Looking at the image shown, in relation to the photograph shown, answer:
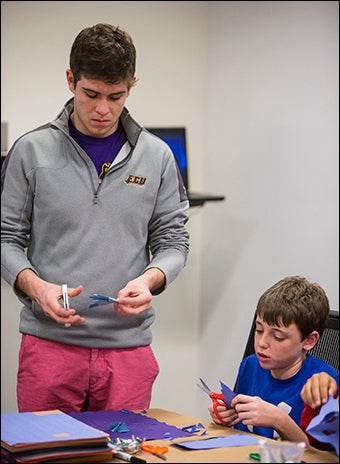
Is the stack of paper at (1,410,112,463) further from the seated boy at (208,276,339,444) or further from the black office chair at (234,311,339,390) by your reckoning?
the black office chair at (234,311,339,390)

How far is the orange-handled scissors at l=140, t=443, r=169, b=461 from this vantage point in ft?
5.59

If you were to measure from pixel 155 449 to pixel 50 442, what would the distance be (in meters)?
0.26

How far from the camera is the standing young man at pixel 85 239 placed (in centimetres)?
218

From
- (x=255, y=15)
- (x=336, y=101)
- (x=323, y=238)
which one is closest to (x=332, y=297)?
(x=323, y=238)

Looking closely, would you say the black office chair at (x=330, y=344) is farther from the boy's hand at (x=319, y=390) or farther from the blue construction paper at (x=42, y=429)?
the blue construction paper at (x=42, y=429)

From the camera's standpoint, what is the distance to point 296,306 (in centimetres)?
218

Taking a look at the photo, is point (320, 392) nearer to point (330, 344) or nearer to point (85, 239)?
point (330, 344)

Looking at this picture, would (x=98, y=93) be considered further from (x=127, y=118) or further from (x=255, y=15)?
(x=255, y=15)

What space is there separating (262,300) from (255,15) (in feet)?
7.47

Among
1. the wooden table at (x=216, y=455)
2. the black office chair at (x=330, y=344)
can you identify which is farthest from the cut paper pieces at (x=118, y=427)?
the black office chair at (x=330, y=344)

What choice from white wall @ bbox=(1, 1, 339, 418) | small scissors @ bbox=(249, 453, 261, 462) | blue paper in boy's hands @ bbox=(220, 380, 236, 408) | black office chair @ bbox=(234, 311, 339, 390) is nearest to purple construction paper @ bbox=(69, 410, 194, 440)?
blue paper in boy's hands @ bbox=(220, 380, 236, 408)

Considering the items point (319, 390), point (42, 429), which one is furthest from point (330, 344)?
point (42, 429)

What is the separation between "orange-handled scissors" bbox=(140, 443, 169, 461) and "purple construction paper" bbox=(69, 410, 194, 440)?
0.09 meters

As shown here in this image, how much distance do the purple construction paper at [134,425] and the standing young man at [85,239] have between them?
0.17m
